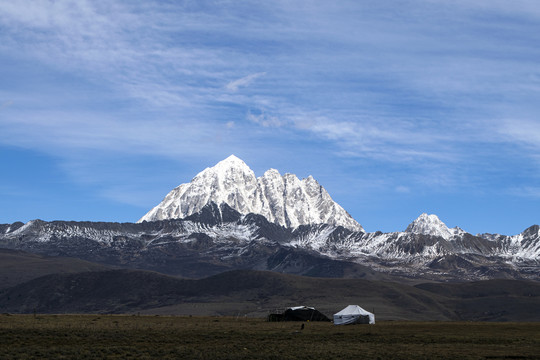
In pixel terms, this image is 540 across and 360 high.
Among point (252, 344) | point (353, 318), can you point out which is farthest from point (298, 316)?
point (252, 344)

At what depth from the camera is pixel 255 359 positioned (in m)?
60.3

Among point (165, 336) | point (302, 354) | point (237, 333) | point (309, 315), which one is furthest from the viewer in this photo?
point (309, 315)

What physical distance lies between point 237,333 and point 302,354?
26.2 m

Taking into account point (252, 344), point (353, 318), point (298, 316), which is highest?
point (298, 316)

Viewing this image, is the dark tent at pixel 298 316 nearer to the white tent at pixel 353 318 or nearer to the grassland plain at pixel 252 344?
the white tent at pixel 353 318

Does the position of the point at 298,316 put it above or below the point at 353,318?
above

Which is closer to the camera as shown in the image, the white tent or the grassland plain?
the grassland plain

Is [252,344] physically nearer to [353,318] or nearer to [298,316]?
[353,318]

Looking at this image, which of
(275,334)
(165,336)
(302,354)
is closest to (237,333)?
(275,334)

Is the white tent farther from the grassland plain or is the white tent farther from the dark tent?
the grassland plain

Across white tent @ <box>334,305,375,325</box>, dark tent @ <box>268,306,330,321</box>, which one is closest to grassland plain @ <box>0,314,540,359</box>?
white tent @ <box>334,305,375,325</box>

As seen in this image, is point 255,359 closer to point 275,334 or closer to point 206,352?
point 206,352

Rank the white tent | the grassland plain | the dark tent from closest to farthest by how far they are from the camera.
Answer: the grassland plain < the white tent < the dark tent

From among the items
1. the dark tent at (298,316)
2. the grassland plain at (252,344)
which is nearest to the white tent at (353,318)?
the dark tent at (298,316)
